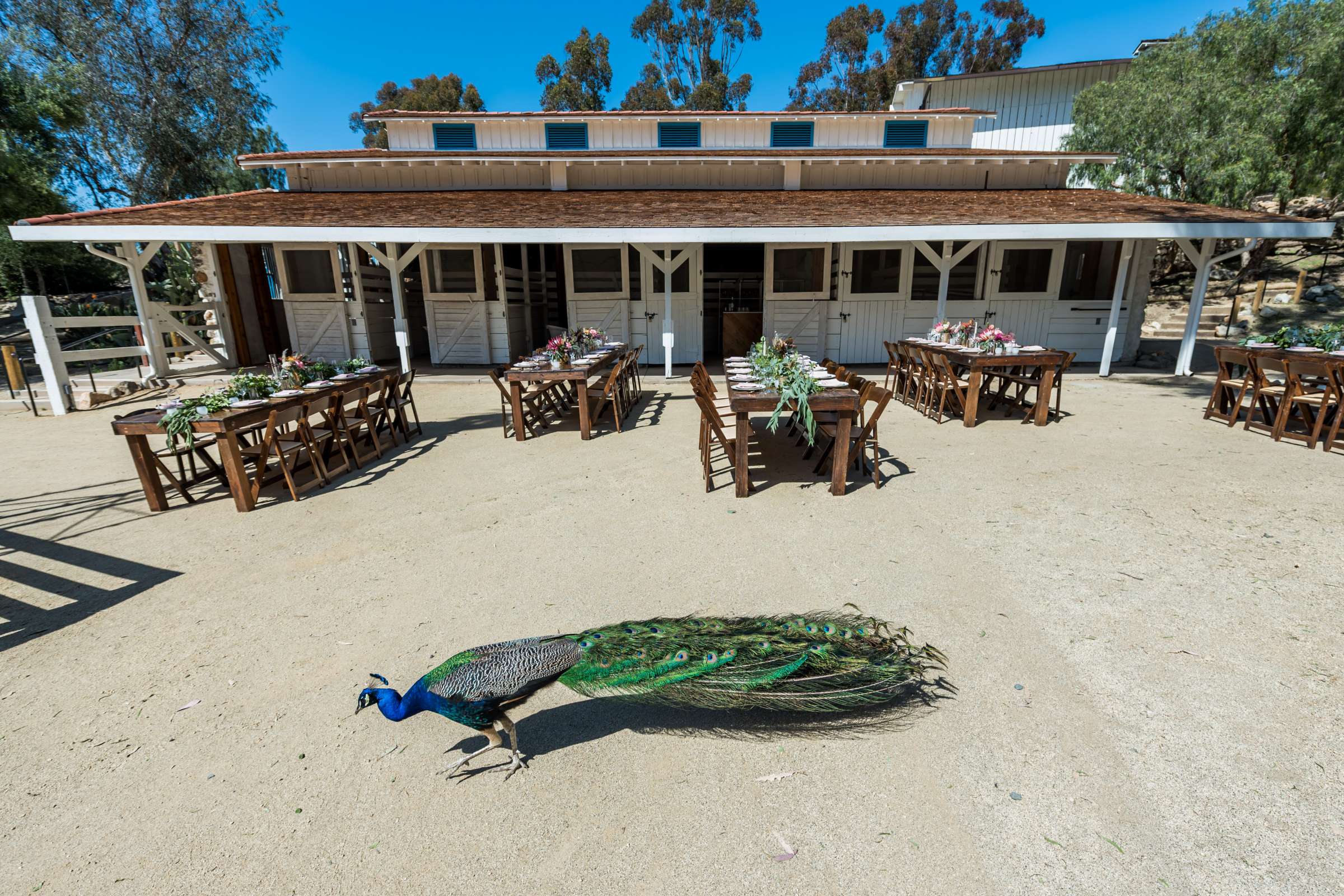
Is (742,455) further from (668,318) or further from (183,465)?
(668,318)

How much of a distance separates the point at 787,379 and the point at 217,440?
535 cm

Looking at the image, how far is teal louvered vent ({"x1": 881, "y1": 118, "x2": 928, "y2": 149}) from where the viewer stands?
14102 millimetres

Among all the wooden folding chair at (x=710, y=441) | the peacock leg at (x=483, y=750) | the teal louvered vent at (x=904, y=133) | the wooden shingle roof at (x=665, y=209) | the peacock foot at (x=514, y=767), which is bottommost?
the peacock foot at (x=514, y=767)

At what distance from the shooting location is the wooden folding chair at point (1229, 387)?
679cm

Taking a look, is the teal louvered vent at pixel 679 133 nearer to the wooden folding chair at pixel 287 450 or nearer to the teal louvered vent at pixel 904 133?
the teal louvered vent at pixel 904 133

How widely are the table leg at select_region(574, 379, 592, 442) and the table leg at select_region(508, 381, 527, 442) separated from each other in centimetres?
72

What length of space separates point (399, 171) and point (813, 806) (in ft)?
50.0

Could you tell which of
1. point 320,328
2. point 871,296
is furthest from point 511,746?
point 320,328

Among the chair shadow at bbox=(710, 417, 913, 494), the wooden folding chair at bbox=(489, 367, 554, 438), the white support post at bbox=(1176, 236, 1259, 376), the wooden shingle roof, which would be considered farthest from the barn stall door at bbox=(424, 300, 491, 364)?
the white support post at bbox=(1176, 236, 1259, 376)

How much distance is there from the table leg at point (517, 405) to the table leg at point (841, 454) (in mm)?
3912

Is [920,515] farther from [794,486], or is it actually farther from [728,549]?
[728,549]

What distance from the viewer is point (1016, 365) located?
23.8 feet

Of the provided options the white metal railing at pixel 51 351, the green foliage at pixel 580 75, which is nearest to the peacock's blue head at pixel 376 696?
the white metal railing at pixel 51 351

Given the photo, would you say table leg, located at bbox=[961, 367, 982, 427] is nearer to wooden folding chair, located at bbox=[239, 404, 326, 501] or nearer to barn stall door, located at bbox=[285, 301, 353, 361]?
wooden folding chair, located at bbox=[239, 404, 326, 501]
